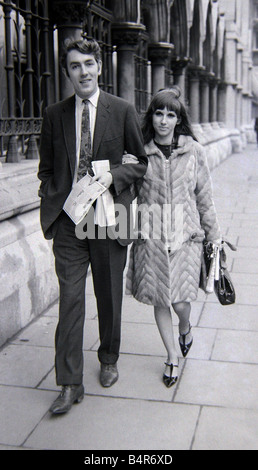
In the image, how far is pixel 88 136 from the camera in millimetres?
3209

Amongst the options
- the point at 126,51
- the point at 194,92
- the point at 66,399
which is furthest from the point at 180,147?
the point at 194,92

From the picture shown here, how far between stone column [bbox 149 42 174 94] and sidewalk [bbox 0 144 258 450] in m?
5.90

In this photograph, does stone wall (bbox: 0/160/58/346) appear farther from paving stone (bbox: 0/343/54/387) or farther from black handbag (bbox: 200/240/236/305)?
black handbag (bbox: 200/240/236/305)

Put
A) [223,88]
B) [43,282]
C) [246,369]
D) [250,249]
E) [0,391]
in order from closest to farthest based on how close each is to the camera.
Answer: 1. [0,391]
2. [246,369]
3. [43,282]
4. [250,249]
5. [223,88]

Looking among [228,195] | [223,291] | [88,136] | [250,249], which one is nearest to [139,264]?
[223,291]

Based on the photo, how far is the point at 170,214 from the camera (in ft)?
11.2

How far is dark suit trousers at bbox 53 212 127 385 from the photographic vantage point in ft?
10.6

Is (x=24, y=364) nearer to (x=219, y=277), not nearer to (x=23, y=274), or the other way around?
(x=23, y=274)

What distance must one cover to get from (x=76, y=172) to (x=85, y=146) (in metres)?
Answer: 0.14

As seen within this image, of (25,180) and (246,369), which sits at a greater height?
(25,180)

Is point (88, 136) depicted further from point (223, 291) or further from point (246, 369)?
point (246, 369)

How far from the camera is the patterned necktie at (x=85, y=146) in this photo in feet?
10.5

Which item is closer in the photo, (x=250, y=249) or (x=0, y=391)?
(x=0, y=391)

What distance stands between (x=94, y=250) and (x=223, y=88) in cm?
2026
